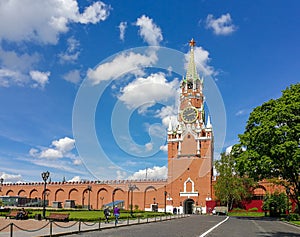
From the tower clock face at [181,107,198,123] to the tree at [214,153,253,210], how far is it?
36.8 ft

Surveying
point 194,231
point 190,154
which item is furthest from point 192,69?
point 194,231

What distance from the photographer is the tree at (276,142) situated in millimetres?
28031

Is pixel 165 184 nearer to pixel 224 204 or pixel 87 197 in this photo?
pixel 224 204

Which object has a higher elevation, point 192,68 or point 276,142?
point 192,68

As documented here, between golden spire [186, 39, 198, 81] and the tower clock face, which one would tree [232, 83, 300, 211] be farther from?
golden spire [186, 39, 198, 81]

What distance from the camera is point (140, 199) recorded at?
2333 inches

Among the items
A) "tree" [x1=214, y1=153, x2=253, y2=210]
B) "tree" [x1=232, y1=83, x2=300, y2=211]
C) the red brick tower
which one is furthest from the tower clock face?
"tree" [x1=232, y1=83, x2=300, y2=211]

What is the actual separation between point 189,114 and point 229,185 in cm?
1706

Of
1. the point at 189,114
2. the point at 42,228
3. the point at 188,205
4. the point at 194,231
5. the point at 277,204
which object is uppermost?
the point at 189,114

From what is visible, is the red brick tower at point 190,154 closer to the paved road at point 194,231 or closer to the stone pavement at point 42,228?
the paved road at point 194,231

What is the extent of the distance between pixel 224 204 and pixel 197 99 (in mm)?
20552

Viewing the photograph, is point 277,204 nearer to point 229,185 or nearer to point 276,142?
point 229,185

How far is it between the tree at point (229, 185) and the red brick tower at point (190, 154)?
3.78m

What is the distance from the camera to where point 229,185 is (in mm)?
49750
